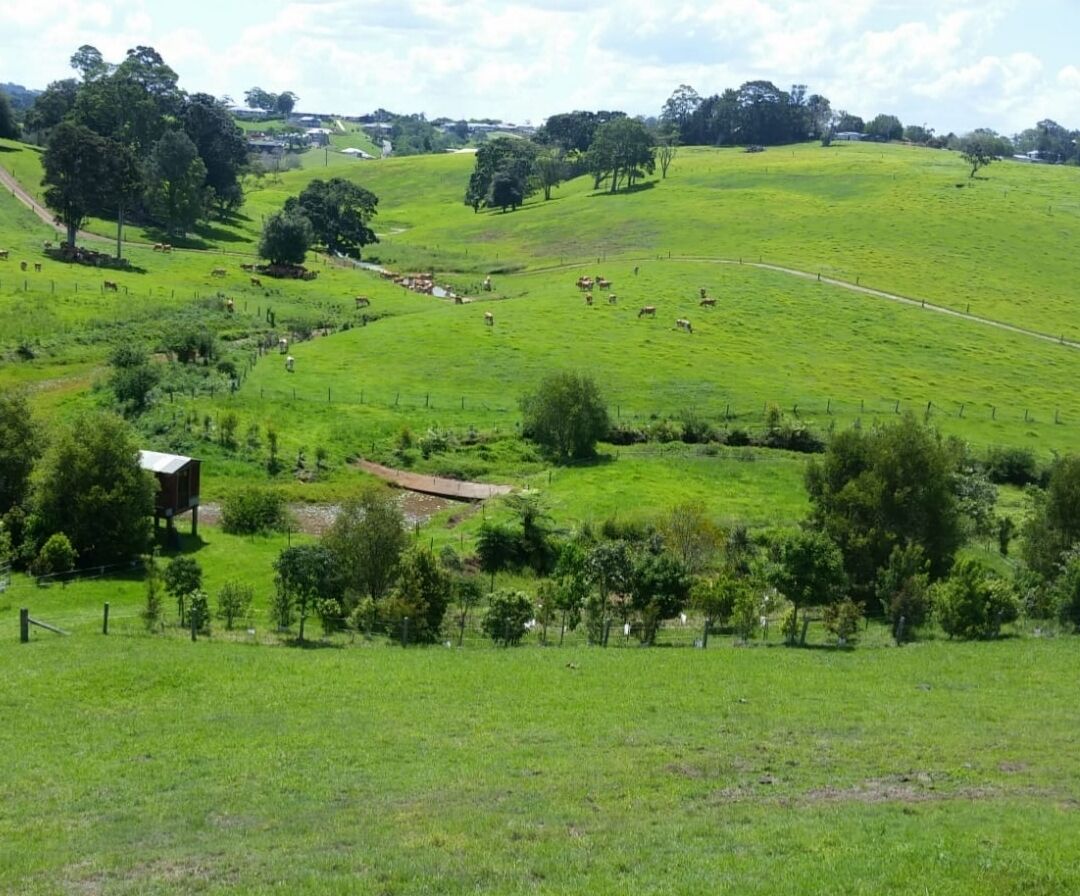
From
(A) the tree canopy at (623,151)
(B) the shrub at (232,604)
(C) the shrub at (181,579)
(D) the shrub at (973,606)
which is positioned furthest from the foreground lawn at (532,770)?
(A) the tree canopy at (623,151)

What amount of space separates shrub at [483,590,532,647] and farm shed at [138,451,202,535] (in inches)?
654

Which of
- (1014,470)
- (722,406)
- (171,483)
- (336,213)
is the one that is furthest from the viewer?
(336,213)

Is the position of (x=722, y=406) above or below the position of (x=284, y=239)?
below

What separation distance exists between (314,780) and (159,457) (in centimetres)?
2876

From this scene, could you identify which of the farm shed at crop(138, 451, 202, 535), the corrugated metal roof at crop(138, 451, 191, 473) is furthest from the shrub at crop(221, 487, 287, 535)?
the corrugated metal roof at crop(138, 451, 191, 473)

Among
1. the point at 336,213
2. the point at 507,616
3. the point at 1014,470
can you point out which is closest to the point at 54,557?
the point at 507,616

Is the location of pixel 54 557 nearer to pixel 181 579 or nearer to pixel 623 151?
pixel 181 579

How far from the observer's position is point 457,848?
1861cm

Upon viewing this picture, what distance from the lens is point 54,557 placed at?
4231 centimetres

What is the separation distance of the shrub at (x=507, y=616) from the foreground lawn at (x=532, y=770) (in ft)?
5.80

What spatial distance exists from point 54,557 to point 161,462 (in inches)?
274

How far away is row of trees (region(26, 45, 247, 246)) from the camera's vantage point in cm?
10844

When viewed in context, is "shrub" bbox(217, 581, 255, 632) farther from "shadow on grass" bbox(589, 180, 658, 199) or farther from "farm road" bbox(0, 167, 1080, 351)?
"shadow on grass" bbox(589, 180, 658, 199)

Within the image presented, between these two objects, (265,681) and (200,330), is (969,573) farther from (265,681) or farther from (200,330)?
(200,330)
